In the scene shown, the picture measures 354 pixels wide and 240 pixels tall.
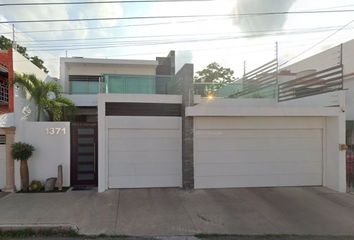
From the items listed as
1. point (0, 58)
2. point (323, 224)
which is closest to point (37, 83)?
point (0, 58)

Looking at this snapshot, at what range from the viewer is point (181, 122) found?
12.0 m

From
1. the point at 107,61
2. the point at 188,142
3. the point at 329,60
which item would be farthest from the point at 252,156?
the point at 107,61

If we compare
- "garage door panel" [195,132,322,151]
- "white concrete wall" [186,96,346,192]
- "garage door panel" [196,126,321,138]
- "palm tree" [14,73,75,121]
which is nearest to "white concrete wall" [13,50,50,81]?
"palm tree" [14,73,75,121]

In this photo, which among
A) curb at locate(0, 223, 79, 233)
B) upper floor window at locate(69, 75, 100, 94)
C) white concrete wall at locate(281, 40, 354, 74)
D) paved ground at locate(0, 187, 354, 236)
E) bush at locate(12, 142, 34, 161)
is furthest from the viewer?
upper floor window at locate(69, 75, 100, 94)

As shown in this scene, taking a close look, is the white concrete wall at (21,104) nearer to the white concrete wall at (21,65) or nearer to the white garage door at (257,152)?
the white concrete wall at (21,65)

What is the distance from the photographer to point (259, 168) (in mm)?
12109

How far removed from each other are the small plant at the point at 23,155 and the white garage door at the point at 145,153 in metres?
2.64

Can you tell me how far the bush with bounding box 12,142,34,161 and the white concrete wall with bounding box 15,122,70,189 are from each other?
51cm

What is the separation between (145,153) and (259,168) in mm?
3938

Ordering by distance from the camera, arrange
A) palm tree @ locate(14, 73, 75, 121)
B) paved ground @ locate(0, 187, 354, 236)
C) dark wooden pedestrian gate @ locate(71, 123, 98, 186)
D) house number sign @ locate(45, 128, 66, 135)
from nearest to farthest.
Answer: paved ground @ locate(0, 187, 354, 236) < house number sign @ locate(45, 128, 66, 135) < dark wooden pedestrian gate @ locate(71, 123, 98, 186) < palm tree @ locate(14, 73, 75, 121)

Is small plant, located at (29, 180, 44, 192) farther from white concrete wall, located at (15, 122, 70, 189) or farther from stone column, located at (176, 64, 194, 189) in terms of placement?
stone column, located at (176, 64, 194, 189)

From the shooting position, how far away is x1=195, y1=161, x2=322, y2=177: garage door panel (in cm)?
1188

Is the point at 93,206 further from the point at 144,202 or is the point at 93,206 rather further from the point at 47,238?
the point at 47,238

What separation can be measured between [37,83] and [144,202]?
632cm
